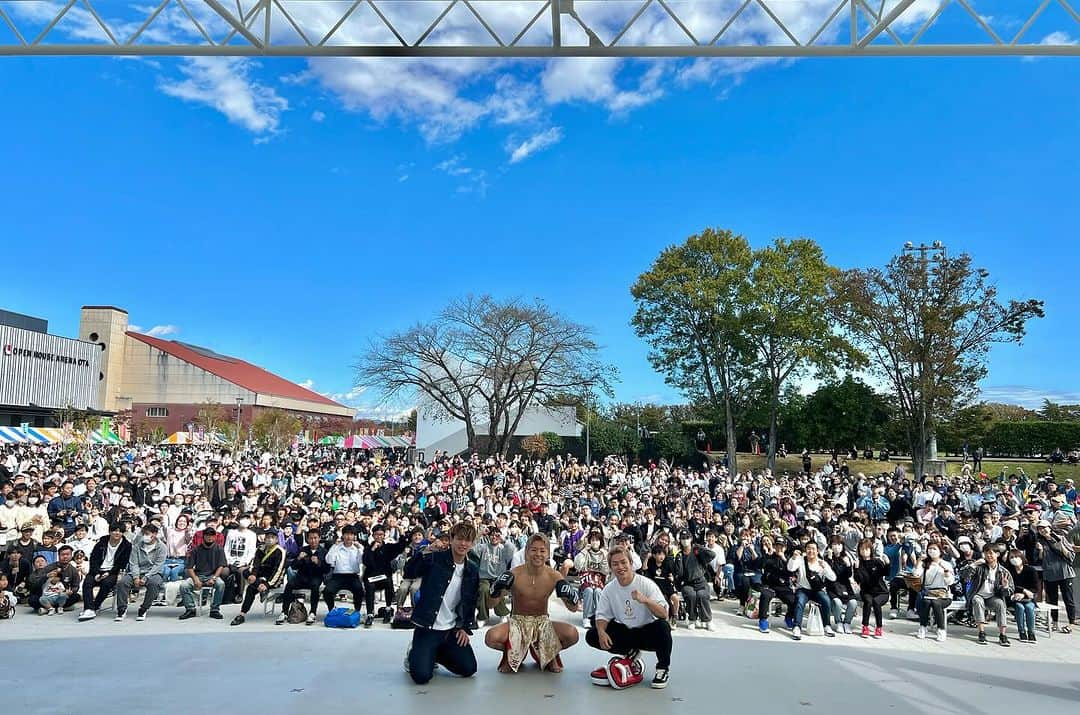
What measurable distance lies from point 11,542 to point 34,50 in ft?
21.3

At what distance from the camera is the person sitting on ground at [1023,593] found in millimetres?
8797

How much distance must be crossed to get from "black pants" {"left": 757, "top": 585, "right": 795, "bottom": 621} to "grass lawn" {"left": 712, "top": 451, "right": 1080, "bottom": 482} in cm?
2540

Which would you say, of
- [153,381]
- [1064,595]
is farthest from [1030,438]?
[153,381]

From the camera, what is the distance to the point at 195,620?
8680 mm

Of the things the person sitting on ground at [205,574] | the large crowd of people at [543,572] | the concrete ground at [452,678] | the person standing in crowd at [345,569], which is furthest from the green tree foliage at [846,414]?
the person sitting on ground at [205,574]

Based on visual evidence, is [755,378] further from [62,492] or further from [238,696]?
[238,696]

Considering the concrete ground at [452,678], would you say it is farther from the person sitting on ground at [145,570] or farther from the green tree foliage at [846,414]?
the green tree foliage at [846,414]

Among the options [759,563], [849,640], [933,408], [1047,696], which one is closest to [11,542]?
[759,563]

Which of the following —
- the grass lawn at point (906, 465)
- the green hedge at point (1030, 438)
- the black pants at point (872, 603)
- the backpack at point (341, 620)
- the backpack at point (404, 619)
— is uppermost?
the green hedge at point (1030, 438)

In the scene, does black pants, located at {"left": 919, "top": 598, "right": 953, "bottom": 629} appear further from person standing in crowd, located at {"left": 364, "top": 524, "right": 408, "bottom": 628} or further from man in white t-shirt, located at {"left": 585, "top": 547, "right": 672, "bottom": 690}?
person standing in crowd, located at {"left": 364, "top": 524, "right": 408, "bottom": 628}

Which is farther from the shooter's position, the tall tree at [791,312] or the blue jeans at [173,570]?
the tall tree at [791,312]

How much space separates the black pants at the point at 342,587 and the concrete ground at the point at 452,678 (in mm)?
692

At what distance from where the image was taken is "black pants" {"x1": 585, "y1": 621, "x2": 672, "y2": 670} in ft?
19.1

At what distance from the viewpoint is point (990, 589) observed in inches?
360
